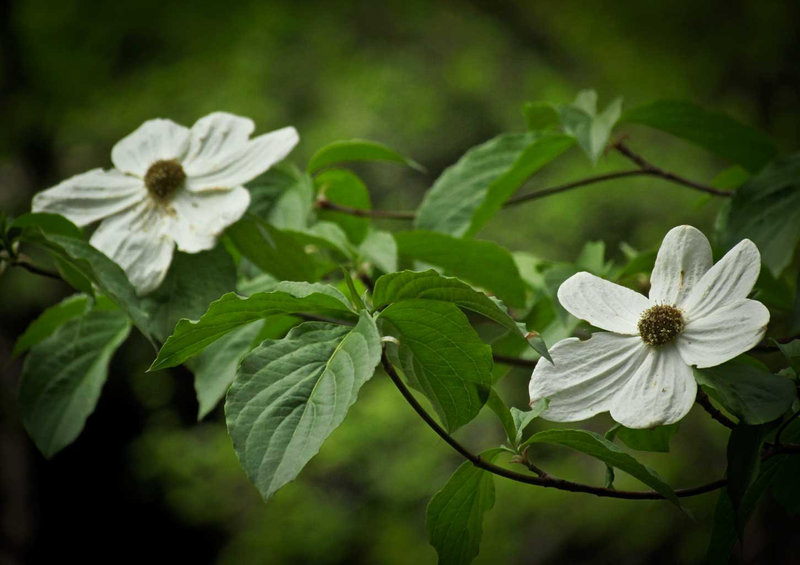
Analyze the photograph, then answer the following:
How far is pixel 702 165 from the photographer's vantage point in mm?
2945

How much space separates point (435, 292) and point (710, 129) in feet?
1.39

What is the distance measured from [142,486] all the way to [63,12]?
71.0 inches

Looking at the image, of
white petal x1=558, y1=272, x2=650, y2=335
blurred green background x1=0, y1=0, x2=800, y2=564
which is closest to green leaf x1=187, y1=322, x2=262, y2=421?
white petal x1=558, y1=272, x2=650, y2=335

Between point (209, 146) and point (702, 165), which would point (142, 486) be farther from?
point (209, 146)

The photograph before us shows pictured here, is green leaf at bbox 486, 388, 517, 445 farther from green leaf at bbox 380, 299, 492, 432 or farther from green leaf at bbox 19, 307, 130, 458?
green leaf at bbox 19, 307, 130, 458

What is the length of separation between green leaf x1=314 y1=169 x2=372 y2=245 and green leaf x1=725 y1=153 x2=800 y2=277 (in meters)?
0.37

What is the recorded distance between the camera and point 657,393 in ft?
1.41

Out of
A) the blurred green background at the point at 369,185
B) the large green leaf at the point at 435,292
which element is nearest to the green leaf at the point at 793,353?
the large green leaf at the point at 435,292

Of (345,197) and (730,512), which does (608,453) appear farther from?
(345,197)

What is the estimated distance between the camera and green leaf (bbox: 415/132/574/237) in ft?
2.45

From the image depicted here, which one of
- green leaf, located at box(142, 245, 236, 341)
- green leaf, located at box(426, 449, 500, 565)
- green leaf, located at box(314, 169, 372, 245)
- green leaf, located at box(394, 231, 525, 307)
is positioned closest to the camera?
green leaf, located at box(426, 449, 500, 565)

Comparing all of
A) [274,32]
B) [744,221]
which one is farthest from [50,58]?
[744,221]

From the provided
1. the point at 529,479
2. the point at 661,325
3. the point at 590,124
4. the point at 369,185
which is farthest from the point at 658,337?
the point at 369,185

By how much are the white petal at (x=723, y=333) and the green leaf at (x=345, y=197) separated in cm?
47
